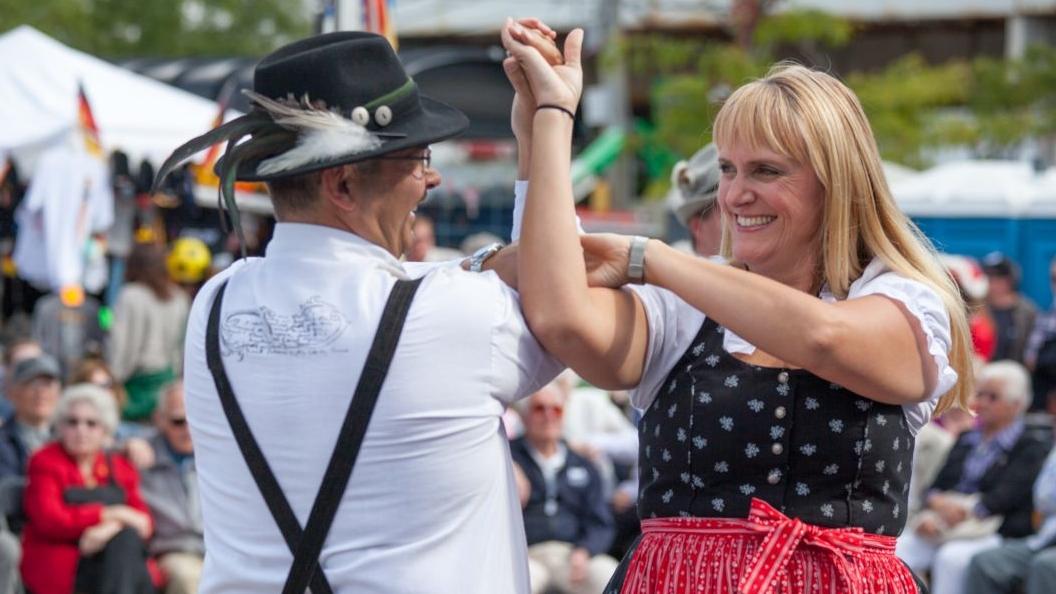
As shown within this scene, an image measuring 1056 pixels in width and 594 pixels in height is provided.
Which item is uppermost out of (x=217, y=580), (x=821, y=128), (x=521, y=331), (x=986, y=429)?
(x=821, y=128)

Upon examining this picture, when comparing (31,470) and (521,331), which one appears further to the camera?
(31,470)

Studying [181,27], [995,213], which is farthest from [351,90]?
[181,27]

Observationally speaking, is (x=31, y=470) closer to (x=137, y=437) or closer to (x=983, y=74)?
(x=137, y=437)

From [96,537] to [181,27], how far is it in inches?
759

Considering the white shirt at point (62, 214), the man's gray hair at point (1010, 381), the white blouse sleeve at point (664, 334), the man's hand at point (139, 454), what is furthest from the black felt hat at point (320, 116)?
the white shirt at point (62, 214)

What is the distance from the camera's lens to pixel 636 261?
8.10ft

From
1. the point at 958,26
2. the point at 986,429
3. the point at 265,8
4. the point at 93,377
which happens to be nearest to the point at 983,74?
the point at 958,26

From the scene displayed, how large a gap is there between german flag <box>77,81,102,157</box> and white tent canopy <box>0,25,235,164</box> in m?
0.05

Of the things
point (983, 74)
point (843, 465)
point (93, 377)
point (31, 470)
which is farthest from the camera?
point (983, 74)

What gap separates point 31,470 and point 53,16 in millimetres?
16298

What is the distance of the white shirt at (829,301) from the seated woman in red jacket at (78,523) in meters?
3.98

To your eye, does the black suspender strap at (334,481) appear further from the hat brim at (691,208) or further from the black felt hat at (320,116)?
→ the hat brim at (691,208)

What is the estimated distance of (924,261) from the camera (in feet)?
8.73

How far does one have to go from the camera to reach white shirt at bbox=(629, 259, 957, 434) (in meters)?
2.55
